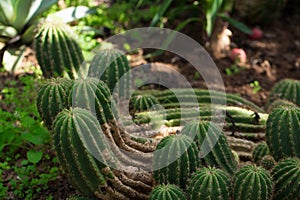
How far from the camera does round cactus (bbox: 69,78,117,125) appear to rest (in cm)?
283

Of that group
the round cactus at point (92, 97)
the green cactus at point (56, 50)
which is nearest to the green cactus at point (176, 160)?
the round cactus at point (92, 97)

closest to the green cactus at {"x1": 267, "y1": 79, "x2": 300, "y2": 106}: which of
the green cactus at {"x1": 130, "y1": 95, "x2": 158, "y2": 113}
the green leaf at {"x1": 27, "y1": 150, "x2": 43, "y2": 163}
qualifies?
the green cactus at {"x1": 130, "y1": 95, "x2": 158, "y2": 113}

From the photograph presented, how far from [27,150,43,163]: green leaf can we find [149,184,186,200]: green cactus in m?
1.12

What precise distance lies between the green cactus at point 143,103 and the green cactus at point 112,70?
0.35ft

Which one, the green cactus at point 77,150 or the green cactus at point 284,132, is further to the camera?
the green cactus at point 284,132

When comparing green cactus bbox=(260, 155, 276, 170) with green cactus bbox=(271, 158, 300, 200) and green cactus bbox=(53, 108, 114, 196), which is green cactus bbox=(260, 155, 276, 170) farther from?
green cactus bbox=(53, 108, 114, 196)

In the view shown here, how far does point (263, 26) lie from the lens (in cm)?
593

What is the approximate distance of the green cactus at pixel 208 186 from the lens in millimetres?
2656

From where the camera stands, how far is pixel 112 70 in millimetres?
3418

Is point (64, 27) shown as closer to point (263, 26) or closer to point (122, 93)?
point (122, 93)

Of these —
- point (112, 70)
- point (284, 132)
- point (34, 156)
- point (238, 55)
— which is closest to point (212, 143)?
point (284, 132)

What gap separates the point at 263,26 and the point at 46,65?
3021mm

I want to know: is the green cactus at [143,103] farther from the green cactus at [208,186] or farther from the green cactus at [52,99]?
the green cactus at [208,186]

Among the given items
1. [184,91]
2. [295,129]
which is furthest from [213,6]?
[295,129]
